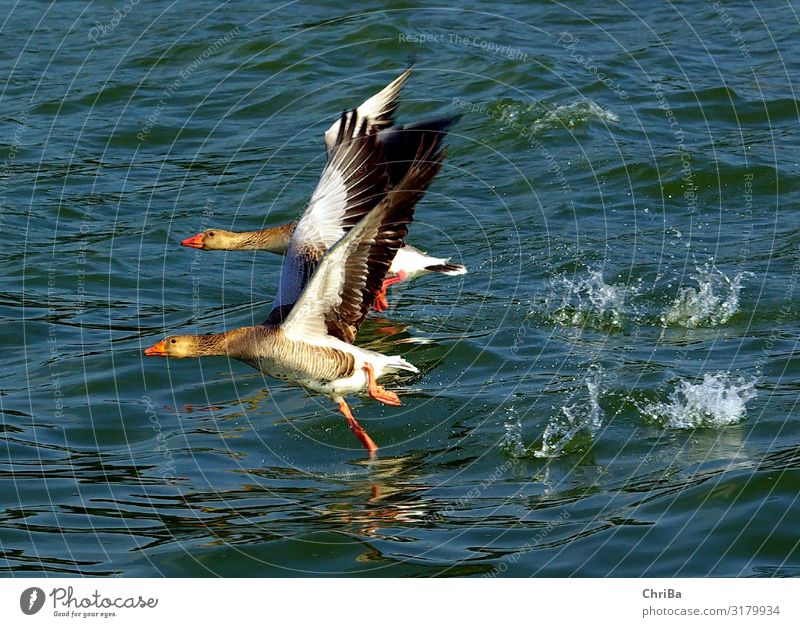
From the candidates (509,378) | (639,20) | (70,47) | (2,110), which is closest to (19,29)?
(70,47)

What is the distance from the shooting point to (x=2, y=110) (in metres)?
21.4

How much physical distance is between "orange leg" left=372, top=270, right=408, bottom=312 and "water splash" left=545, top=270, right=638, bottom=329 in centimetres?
170

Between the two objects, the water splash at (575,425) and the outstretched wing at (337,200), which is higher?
the outstretched wing at (337,200)

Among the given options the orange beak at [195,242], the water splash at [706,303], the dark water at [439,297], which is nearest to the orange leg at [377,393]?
the dark water at [439,297]

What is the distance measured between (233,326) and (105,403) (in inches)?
96.6

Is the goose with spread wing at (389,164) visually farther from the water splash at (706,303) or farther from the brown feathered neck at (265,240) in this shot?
the water splash at (706,303)

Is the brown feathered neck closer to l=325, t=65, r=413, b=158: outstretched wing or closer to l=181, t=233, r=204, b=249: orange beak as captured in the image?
l=181, t=233, r=204, b=249: orange beak

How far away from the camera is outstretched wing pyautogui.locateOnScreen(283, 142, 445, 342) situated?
9695 millimetres

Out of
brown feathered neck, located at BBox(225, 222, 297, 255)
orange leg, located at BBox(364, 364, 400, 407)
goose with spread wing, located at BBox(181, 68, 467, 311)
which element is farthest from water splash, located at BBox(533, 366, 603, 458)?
brown feathered neck, located at BBox(225, 222, 297, 255)

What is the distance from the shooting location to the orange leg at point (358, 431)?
1095 centimetres

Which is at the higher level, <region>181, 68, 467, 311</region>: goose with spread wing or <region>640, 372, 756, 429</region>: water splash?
<region>181, 68, 467, 311</region>: goose with spread wing

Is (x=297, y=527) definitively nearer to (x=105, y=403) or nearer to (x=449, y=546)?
(x=449, y=546)

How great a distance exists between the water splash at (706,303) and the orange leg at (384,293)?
119 inches
